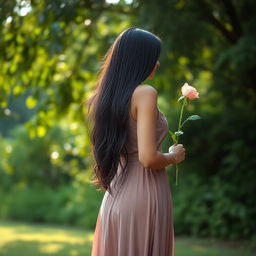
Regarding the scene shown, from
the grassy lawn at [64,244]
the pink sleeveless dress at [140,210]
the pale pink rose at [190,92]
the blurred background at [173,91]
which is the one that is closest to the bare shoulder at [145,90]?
the pink sleeveless dress at [140,210]

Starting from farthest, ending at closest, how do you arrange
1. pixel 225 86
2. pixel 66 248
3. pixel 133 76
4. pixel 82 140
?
pixel 82 140 → pixel 225 86 → pixel 66 248 → pixel 133 76

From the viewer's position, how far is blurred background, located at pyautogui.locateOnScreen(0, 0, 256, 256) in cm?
767

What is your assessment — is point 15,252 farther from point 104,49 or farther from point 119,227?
point 119,227

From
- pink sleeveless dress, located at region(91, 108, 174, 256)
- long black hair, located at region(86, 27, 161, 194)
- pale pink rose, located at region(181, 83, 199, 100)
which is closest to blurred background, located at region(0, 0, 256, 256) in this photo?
pale pink rose, located at region(181, 83, 199, 100)

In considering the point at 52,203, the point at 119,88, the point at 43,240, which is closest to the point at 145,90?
the point at 119,88

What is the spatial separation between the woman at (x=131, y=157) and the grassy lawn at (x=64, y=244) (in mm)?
5422

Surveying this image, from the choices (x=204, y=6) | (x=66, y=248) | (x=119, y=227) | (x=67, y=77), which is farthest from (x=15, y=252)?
(x=119, y=227)

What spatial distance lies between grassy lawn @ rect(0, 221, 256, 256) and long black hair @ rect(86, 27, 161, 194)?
5501 mm

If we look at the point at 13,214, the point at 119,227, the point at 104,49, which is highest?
the point at 104,49

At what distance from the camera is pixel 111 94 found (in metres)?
3.17

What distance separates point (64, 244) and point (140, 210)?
22.3 ft

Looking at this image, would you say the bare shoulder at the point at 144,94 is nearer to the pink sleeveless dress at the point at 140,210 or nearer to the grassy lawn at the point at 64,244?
the pink sleeveless dress at the point at 140,210

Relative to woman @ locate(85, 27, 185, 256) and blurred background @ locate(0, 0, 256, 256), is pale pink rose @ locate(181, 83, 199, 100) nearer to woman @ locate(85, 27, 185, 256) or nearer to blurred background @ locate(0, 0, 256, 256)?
woman @ locate(85, 27, 185, 256)

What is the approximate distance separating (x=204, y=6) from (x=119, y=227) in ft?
19.5
